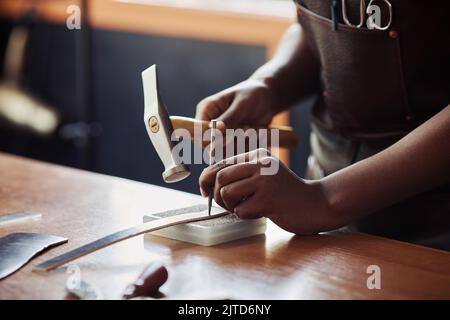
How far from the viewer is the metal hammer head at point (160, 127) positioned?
4.74 feet

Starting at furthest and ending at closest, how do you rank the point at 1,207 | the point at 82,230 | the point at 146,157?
the point at 146,157, the point at 1,207, the point at 82,230

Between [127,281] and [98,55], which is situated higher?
[98,55]

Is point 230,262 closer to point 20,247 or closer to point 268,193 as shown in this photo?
point 268,193

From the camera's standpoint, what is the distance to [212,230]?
55.0 inches

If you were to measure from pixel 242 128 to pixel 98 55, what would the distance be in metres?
2.95

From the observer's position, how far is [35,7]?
4.81m

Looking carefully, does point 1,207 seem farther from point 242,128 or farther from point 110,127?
point 110,127

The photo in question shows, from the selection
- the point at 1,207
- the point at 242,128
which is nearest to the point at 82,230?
the point at 1,207

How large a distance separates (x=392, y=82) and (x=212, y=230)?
1.83 ft

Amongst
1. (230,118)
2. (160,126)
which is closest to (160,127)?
(160,126)

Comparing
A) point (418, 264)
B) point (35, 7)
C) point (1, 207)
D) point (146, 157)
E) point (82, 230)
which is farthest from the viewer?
point (35, 7)

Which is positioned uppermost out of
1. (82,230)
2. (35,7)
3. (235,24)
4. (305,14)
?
(35,7)

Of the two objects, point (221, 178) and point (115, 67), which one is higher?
point (115, 67)

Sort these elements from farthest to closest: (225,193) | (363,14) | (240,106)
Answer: (240,106) → (363,14) → (225,193)
